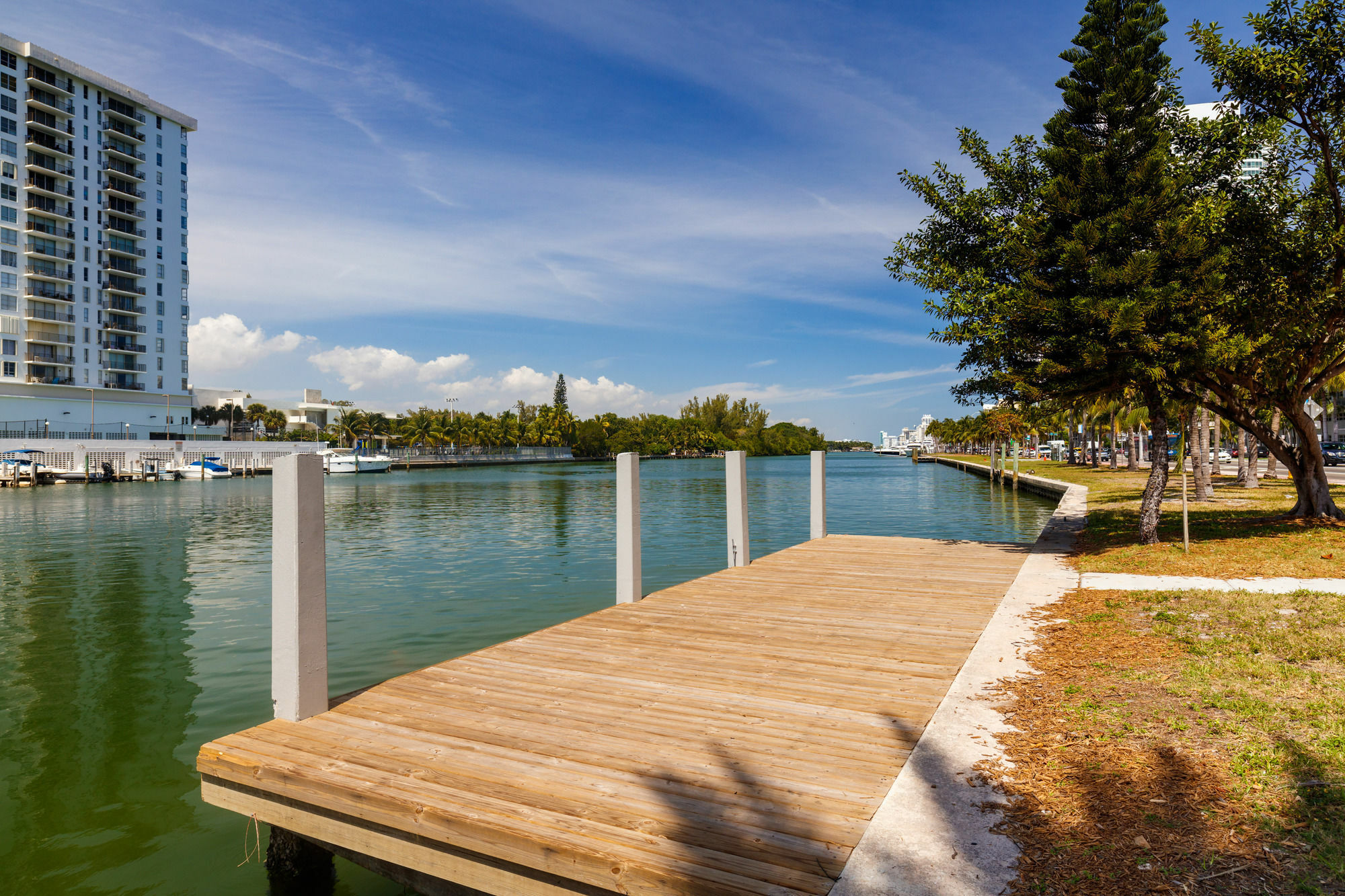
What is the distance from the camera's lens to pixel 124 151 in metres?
81.7

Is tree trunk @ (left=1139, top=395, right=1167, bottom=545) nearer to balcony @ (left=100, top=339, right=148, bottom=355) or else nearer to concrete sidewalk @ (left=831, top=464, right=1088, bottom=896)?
concrete sidewalk @ (left=831, top=464, right=1088, bottom=896)

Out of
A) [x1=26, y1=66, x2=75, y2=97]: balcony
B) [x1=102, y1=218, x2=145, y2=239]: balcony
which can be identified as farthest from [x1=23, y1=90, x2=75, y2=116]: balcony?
[x1=102, y1=218, x2=145, y2=239]: balcony

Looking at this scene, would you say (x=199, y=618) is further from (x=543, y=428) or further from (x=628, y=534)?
(x=543, y=428)

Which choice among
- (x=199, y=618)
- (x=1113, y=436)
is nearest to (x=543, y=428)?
(x=1113, y=436)

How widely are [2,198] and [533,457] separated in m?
81.6

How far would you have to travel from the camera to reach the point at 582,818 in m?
3.53

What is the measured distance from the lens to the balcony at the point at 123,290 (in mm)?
79125

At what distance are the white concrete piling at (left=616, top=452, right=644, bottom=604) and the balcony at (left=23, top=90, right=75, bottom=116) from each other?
92.0m

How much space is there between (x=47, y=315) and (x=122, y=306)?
7323 millimetres

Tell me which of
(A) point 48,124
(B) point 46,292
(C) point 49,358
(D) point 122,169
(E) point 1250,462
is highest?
(A) point 48,124

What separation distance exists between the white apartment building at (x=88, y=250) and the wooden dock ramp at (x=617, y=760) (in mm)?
88843

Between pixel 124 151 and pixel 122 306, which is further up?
pixel 124 151

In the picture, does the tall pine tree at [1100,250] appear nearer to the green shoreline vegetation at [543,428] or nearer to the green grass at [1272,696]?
the green grass at [1272,696]

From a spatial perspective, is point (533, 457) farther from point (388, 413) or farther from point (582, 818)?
point (582, 818)
